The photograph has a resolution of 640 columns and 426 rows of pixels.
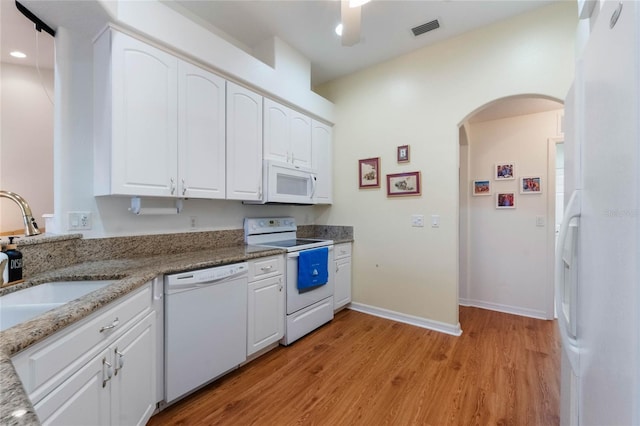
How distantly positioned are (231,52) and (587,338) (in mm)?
2816

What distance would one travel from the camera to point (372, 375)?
208cm

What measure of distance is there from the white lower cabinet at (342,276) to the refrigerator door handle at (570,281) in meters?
2.29

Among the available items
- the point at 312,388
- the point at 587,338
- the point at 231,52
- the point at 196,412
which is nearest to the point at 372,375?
the point at 312,388

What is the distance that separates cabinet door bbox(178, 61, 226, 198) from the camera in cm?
207

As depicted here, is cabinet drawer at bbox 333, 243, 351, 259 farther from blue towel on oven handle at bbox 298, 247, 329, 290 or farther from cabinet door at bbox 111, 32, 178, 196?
cabinet door at bbox 111, 32, 178, 196

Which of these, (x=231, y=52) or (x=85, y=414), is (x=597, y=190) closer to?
(x=85, y=414)

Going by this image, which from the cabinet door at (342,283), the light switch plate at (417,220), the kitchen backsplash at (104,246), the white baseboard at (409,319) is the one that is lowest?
the white baseboard at (409,319)

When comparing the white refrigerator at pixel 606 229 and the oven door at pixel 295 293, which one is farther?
the oven door at pixel 295 293

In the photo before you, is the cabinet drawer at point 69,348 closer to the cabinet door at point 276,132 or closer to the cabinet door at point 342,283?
the cabinet door at point 276,132

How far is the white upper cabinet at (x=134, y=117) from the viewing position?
5.69 ft

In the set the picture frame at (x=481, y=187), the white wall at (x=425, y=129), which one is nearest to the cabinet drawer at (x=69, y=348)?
the white wall at (x=425, y=129)

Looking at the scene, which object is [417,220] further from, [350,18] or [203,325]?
[203,325]

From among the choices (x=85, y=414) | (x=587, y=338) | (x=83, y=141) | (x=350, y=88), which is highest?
(x=350, y=88)

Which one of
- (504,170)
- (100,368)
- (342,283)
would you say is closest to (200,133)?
(100,368)
